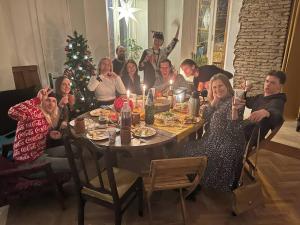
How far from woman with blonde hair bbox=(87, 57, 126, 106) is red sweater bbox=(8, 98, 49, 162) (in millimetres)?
1089

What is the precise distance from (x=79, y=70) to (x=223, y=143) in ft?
8.29

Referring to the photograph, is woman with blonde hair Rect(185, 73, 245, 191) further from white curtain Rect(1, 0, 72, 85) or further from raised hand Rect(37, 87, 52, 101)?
white curtain Rect(1, 0, 72, 85)

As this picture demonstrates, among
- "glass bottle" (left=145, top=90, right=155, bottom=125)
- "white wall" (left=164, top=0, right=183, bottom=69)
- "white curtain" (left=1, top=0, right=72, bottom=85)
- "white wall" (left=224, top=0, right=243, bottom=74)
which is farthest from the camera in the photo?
"white wall" (left=164, top=0, right=183, bottom=69)

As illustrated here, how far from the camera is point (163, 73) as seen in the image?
3.40 metres

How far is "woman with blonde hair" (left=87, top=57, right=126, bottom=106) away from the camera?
306 cm

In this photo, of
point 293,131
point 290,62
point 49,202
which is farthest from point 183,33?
point 49,202

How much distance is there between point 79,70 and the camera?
11.9 ft

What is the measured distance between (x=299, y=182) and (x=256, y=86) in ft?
9.11

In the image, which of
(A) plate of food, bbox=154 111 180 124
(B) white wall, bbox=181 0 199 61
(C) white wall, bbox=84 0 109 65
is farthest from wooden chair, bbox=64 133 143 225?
(B) white wall, bbox=181 0 199 61

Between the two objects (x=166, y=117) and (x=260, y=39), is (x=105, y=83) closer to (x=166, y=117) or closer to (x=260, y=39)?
(x=166, y=117)

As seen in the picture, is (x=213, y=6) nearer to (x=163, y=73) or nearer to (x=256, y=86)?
(x=256, y=86)

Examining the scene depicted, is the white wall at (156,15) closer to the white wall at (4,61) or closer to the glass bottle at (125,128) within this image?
the white wall at (4,61)

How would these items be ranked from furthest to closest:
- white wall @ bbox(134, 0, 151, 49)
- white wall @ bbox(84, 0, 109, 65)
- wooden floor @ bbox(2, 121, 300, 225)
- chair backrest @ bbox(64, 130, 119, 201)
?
white wall @ bbox(134, 0, 151, 49) → white wall @ bbox(84, 0, 109, 65) → wooden floor @ bbox(2, 121, 300, 225) → chair backrest @ bbox(64, 130, 119, 201)

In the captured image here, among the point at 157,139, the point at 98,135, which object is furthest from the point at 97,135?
the point at 157,139
